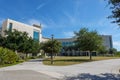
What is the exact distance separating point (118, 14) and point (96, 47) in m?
25.2

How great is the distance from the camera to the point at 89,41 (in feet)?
120

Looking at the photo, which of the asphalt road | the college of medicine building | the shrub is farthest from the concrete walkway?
the college of medicine building

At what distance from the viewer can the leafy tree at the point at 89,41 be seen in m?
36.4

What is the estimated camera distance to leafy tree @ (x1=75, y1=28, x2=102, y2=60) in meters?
36.4

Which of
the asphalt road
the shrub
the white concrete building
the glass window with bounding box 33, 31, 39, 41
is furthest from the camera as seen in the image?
the glass window with bounding box 33, 31, 39, 41

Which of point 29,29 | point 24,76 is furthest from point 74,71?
point 29,29

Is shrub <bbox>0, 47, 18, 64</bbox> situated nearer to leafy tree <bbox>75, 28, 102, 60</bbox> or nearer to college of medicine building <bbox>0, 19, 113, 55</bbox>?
leafy tree <bbox>75, 28, 102, 60</bbox>

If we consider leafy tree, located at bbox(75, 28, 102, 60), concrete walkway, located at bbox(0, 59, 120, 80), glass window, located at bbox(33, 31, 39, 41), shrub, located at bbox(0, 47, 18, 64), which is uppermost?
glass window, located at bbox(33, 31, 39, 41)

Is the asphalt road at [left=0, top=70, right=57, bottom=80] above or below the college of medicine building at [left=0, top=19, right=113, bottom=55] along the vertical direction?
below

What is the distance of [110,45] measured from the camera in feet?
387

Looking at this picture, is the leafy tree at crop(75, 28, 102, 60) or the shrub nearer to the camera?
the shrub

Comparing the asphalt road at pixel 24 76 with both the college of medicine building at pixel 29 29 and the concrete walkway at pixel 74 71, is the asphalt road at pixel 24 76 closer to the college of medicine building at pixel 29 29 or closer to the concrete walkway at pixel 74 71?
the concrete walkway at pixel 74 71

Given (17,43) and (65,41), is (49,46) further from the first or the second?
(65,41)

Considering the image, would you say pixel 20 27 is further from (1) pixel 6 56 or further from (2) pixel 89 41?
(1) pixel 6 56
